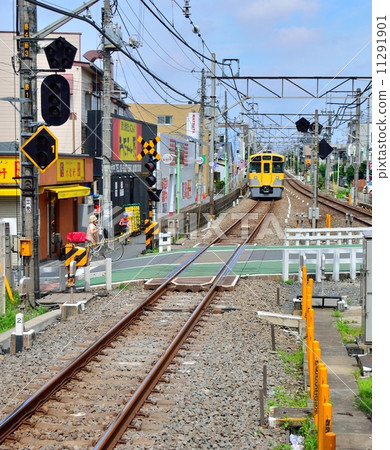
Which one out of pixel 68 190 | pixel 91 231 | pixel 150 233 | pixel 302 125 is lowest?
pixel 150 233

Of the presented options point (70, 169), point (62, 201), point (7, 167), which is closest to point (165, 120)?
point (62, 201)

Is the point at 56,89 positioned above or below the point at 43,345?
above

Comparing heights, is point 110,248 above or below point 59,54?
below

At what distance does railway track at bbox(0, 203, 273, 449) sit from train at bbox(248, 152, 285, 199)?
1305 inches

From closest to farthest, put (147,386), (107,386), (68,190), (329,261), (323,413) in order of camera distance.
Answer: (323,413) < (147,386) < (107,386) < (329,261) < (68,190)

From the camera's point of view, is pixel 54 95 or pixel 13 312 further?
pixel 13 312

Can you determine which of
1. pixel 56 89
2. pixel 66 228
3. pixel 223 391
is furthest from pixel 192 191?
pixel 223 391

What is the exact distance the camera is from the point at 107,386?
8281mm

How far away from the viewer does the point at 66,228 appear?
23.4 m

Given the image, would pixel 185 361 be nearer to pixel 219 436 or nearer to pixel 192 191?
pixel 219 436

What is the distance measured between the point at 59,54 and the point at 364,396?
26.2 ft

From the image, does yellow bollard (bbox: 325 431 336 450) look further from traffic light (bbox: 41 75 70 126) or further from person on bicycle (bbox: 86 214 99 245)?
person on bicycle (bbox: 86 214 99 245)

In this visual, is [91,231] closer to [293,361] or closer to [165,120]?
[293,361]

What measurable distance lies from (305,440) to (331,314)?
615 centimetres
